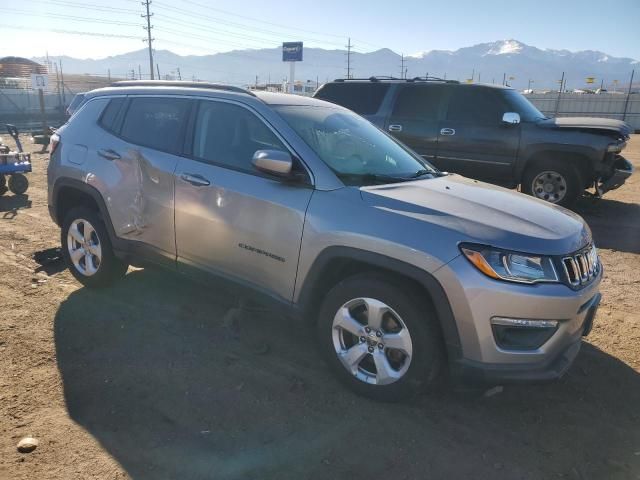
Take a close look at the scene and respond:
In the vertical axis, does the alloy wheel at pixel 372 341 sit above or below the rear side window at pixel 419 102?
below

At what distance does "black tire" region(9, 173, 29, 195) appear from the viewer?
862cm

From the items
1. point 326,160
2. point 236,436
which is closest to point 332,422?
point 236,436

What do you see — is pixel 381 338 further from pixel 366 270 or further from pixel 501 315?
pixel 501 315

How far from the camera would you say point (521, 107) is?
8.10 meters

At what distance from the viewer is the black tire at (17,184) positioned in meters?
8.62

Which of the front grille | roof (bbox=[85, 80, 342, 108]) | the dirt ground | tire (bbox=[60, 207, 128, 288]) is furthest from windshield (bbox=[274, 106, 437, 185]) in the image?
tire (bbox=[60, 207, 128, 288])

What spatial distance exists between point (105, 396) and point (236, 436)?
2.99ft

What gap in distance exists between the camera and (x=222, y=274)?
142 inches

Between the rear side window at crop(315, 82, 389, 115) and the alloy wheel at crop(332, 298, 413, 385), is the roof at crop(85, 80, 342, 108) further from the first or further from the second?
the rear side window at crop(315, 82, 389, 115)

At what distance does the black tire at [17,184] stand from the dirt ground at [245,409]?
16.6 feet

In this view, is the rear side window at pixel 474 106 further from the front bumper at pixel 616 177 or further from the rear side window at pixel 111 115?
the rear side window at pixel 111 115

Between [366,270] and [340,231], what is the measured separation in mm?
307

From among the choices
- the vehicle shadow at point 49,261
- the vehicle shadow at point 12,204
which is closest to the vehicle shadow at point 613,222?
the vehicle shadow at point 49,261

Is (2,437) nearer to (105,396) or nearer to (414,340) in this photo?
(105,396)
